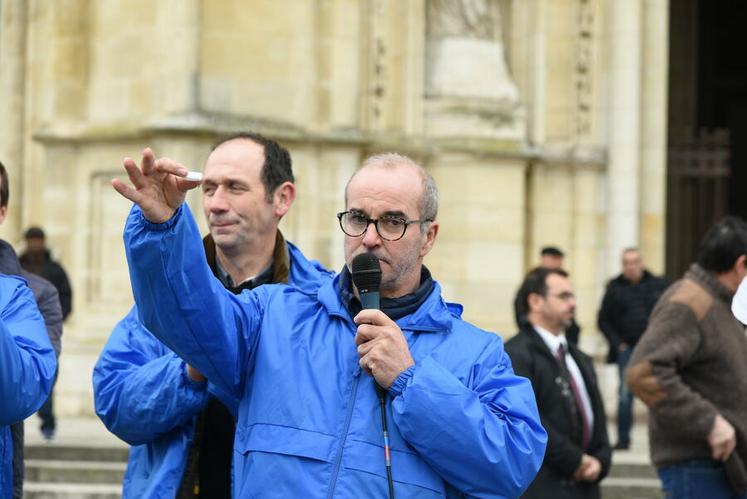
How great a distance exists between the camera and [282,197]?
464cm

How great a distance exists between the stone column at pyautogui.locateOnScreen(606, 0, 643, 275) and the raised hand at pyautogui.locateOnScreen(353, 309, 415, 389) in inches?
452

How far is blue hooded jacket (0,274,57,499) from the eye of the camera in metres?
3.60

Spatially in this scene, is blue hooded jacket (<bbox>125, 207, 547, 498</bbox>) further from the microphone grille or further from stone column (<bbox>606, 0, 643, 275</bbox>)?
stone column (<bbox>606, 0, 643, 275</bbox>)

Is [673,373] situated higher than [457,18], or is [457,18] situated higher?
[457,18]

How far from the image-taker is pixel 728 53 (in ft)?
71.6

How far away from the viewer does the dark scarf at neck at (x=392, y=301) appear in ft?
11.9

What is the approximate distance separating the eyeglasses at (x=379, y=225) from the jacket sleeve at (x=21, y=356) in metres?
0.81

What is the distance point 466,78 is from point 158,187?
446 inches

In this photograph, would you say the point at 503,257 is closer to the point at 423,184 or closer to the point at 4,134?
the point at 4,134

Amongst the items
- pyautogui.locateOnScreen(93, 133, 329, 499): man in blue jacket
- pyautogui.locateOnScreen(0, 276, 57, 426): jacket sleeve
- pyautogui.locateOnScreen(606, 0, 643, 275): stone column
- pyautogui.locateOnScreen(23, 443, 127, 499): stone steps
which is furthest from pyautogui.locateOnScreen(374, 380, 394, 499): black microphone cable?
pyautogui.locateOnScreen(606, 0, 643, 275): stone column

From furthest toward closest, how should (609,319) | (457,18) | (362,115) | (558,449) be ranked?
(457,18), (362,115), (609,319), (558,449)

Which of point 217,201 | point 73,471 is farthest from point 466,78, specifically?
point 217,201

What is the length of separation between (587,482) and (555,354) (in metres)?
0.58

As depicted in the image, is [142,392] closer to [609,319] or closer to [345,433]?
[345,433]
